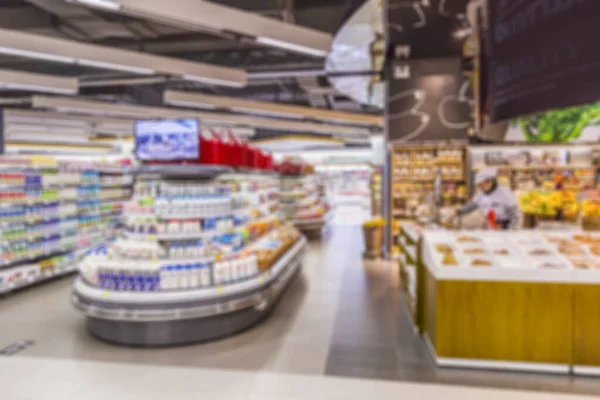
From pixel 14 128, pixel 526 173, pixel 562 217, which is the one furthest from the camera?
pixel 14 128

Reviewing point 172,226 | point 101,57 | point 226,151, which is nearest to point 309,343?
point 172,226

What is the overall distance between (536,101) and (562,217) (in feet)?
15.5

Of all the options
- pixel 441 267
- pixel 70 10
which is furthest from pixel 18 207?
pixel 441 267

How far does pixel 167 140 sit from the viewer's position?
502 centimetres

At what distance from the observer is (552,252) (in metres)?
4.27

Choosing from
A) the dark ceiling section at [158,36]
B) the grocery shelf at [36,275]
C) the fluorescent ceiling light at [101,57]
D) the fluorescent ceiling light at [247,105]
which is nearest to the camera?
the fluorescent ceiling light at [101,57]

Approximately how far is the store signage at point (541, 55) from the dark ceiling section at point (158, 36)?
2775mm

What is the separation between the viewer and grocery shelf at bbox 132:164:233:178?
4980 mm

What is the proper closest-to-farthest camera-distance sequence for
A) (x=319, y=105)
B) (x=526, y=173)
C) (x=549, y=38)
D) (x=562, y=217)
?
(x=549, y=38) → (x=562, y=217) → (x=526, y=173) → (x=319, y=105)

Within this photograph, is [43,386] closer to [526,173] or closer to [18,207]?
[18,207]

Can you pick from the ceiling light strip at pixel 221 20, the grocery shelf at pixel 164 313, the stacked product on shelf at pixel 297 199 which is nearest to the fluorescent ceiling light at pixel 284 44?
the ceiling light strip at pixel 221 20

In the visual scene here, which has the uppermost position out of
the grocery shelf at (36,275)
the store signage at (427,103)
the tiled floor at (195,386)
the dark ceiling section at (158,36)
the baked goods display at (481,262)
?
the dark ceiling section at (158,36)

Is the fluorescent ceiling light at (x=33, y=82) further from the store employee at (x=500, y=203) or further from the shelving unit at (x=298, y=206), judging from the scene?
the store employee at (x=500, y=203)

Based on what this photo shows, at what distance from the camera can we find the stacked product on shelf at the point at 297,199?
12.9 metres
